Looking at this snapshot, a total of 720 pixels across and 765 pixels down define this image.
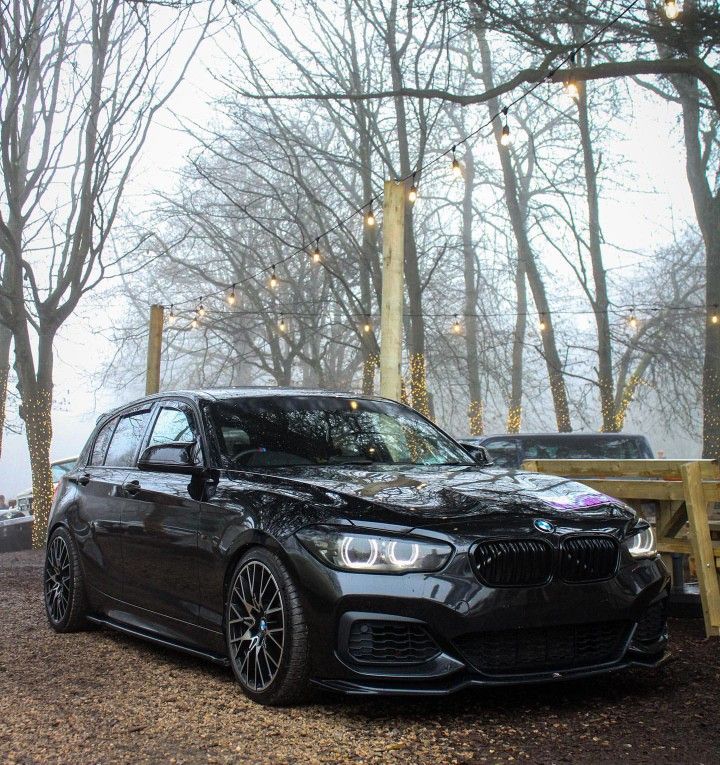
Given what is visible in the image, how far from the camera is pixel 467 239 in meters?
39.2

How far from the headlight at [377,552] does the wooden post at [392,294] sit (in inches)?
272

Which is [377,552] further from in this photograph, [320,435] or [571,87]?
[571,87]

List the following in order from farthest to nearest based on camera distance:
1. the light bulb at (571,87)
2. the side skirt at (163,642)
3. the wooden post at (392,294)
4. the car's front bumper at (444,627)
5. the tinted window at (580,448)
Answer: the tinted window at (580,448)
the light bulb at (571,87)
the wooden post at (392,294)
the side skirt at (163,642)
the car's front bumper at (444,627)

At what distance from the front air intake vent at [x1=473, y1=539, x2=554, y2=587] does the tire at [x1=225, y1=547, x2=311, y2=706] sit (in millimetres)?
829

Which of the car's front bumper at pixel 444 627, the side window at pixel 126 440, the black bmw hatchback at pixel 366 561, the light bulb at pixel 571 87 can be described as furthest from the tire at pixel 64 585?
the light bulb at pixel 571 87

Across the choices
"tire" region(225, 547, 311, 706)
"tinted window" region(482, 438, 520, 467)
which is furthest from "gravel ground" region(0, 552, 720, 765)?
"tinted window" region(482, 438, 520, 467)

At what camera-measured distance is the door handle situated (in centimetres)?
664

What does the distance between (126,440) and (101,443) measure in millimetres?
567

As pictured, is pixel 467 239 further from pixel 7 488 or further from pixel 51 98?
pixel 7 488

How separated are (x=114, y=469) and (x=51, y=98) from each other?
46.2 ft

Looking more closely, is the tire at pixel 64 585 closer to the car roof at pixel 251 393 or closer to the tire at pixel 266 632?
the car roof at pixel 251 393

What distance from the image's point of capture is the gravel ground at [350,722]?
432 centimetres

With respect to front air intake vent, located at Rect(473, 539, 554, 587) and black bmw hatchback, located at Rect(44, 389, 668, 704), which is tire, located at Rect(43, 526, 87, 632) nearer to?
black bmw hatchback, located at Rect(44, 389, 668, 704)

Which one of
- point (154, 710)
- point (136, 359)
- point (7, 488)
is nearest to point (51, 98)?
point (154, 710)
